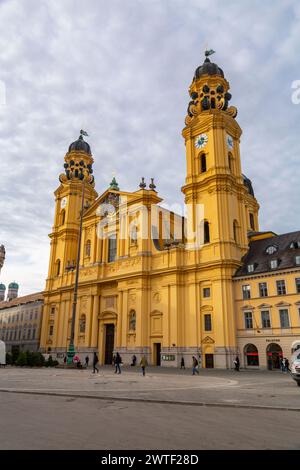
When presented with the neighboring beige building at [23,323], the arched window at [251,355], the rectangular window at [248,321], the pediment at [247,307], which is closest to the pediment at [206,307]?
the pediment at [247,307]

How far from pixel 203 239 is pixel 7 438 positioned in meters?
38.3

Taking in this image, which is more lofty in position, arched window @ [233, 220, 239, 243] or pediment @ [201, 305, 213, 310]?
arched window @ [233, 220, 239, 243]

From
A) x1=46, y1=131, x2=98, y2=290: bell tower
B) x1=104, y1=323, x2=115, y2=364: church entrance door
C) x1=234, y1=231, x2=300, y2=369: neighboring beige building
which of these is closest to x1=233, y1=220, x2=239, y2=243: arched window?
x1=234, y1=231, x2=300, y2=369: neighboring beige building

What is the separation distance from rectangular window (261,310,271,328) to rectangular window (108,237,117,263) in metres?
23.6

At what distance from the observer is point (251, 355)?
37.8 meters

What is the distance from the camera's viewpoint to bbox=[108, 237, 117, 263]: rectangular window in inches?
2126

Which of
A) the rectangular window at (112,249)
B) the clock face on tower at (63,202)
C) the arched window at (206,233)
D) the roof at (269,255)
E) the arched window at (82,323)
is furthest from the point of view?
the clock face on tower at (63,202)

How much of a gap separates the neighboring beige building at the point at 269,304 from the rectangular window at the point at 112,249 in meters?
19.9

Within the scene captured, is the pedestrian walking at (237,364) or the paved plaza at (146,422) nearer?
the paved plaza at (146,422)

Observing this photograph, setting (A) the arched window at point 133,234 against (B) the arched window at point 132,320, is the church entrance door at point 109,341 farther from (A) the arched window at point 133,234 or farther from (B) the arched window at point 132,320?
(A) the arched window at point 133,234

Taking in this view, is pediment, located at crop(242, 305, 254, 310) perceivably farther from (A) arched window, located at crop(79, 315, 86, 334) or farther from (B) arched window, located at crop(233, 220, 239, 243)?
(A) arched window, located at crop(79, 315, 86, 334)

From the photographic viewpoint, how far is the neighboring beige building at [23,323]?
77.2 m

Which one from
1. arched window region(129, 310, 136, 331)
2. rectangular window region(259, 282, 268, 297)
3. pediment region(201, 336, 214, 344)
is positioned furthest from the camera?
arched window region(129, 310, 136, 331)
